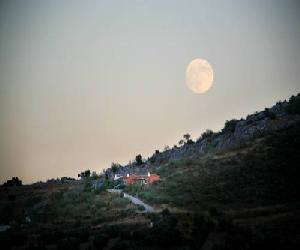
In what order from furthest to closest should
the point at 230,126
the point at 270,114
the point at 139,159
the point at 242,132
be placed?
the point at 139,159 → the point at 230,126 → the point at 242,132 → the point at 270,114

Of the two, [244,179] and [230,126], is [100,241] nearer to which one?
[244,179]

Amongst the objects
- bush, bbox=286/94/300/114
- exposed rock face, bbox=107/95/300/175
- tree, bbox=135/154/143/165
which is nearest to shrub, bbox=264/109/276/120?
exposed rock face, bbox=107/95/300/175

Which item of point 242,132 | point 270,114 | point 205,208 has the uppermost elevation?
point 270,114

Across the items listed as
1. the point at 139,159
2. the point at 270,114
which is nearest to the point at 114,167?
the point at 139,159

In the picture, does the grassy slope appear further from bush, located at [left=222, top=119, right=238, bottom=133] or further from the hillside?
bush, located at [left=222, top=119, right=238, bottom=133]

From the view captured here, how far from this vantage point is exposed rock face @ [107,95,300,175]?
70.3 m

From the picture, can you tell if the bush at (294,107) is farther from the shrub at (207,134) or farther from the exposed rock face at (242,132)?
the shrub at (207,134)

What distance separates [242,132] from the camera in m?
80.6

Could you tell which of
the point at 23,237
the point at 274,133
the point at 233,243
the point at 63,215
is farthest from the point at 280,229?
the point at 274,133

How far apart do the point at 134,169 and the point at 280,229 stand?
8395cm

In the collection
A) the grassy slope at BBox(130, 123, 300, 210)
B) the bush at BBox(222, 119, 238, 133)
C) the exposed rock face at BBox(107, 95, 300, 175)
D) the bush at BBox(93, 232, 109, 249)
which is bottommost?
the bush at BBox(93, 232, 109, 249)

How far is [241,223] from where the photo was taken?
26.8 m

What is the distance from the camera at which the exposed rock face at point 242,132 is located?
2768 inches

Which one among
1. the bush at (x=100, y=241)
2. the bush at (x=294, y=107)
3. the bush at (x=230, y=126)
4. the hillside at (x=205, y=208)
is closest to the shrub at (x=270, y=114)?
the hillside at (x=205, y=208)
